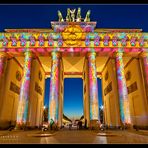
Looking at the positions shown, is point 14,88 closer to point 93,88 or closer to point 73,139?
point 93,88

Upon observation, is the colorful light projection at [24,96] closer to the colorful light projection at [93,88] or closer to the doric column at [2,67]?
the doric column at [2,67]

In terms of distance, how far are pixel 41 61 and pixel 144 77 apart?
18.7 m

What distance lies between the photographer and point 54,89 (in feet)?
63.6

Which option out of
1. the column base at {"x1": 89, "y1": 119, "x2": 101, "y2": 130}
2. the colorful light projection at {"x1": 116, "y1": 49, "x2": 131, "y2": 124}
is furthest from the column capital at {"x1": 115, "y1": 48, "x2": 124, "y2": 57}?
the column base at {"x1": 89, "y1": 119, "x2": 101, "y2": 130}

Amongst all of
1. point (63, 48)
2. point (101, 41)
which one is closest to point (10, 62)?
point (63, 48)

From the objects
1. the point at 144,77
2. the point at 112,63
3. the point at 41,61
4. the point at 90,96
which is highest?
the point at 41,61

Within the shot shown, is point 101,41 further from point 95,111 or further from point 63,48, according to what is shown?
point 95,111

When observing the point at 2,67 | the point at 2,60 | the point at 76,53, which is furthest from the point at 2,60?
the point at 76,53

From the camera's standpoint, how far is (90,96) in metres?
19.4

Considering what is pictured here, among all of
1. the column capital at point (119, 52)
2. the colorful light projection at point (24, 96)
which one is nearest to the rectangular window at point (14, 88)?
the colorful light projection at point (24, 96)

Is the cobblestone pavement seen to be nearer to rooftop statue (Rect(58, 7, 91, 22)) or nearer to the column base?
the column base

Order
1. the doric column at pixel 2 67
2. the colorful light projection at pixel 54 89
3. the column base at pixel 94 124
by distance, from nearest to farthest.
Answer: the column base at pixel 94 124 < the colorful light projection at pixel 54 89 < the doric column at pixel 2 67

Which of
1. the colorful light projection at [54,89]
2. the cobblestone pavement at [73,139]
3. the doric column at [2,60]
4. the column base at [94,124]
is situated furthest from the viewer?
the doric column at [2,60]

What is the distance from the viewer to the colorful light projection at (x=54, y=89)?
18.3 meters
